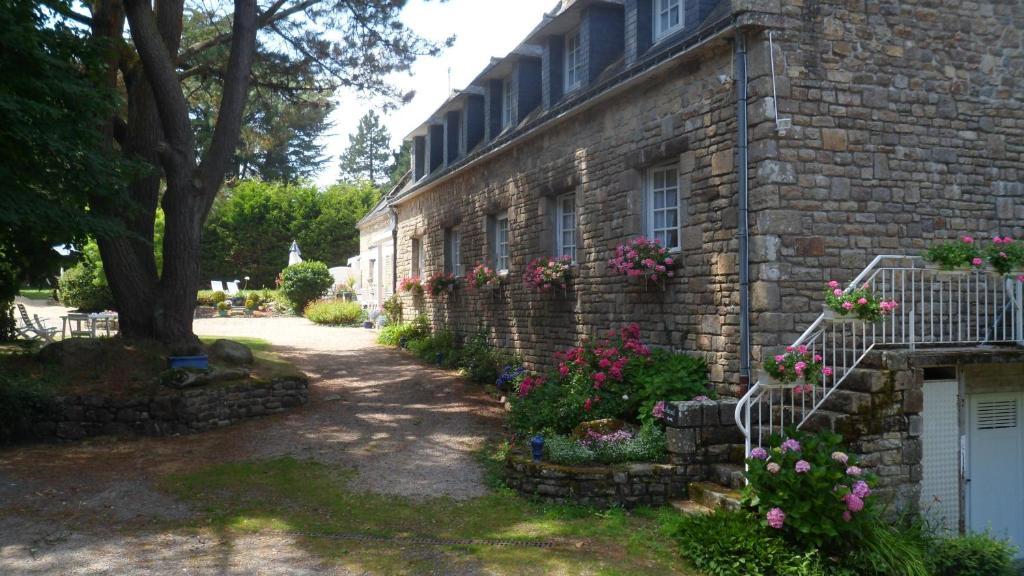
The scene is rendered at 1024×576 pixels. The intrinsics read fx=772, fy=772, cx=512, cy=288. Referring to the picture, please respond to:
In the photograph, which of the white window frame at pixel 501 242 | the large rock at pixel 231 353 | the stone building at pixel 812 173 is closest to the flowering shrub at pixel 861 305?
the stone building at pixel 812 173

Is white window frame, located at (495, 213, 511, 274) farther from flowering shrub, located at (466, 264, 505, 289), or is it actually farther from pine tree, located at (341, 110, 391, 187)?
pine tree, located at (341, 110, 391, 187)

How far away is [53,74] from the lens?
8492mm

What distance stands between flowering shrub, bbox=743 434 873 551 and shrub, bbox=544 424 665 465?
138 cm

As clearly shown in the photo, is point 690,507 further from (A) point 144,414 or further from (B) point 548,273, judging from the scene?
(A) point 144,414

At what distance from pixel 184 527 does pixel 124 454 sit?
10.1ft

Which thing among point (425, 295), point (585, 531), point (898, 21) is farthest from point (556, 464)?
point (425, 295)

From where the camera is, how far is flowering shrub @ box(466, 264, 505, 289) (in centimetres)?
1342

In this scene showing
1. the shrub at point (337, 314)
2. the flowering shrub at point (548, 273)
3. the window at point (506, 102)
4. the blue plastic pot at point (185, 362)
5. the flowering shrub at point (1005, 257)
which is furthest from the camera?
the shrub at point (337, 314)

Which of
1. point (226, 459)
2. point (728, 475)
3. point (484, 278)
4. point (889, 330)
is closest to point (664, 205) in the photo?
point (889, 330)

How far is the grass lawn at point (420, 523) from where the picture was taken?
5816 millimetres

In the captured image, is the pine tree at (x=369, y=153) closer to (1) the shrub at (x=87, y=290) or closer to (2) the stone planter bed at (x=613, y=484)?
(1) the shrub at (x=87, y=290)

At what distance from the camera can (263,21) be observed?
1238 cm

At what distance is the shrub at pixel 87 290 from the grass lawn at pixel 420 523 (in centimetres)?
1641

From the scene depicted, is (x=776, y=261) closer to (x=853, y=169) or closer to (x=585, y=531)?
(x=853, y=169)
